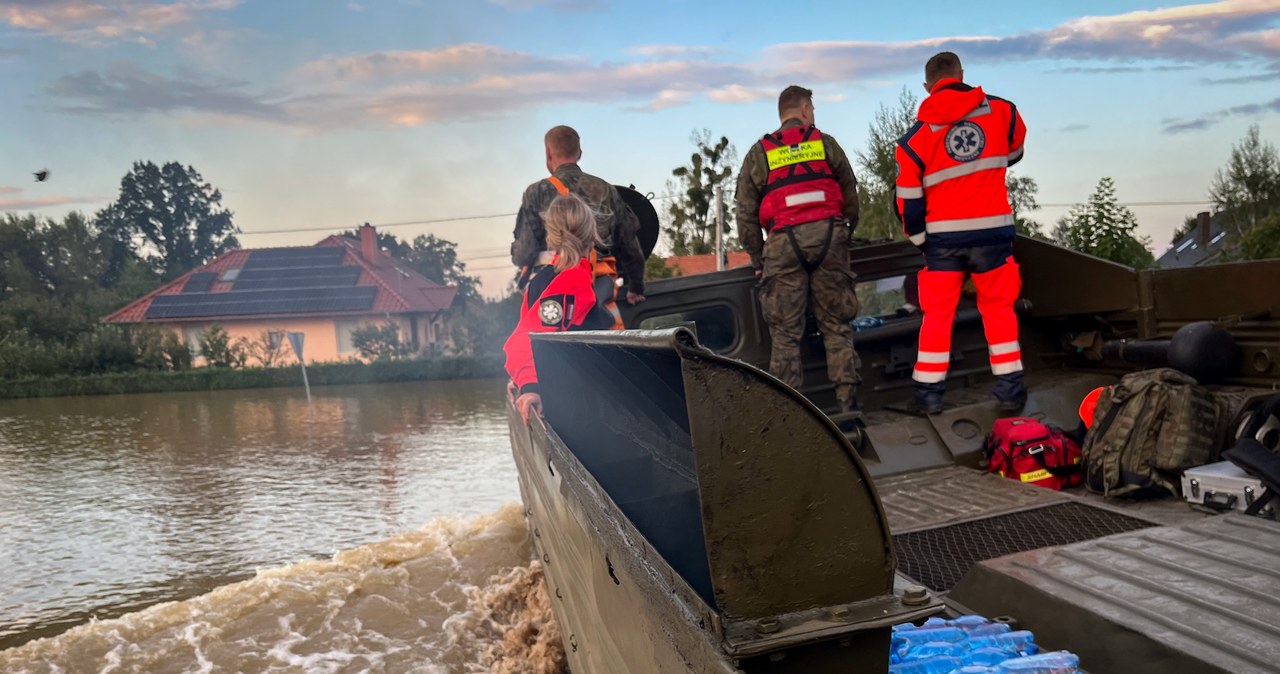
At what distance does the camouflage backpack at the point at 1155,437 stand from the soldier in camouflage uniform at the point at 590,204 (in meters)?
2.58

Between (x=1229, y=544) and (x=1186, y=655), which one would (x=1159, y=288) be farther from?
(x=1186, y=655)

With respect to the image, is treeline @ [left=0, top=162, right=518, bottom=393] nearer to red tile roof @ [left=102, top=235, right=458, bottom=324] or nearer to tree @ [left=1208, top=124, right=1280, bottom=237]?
red tile roof @ [left=102, top=235, right=458, bottom=324]

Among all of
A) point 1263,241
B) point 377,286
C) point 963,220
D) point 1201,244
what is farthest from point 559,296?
point 1201,244

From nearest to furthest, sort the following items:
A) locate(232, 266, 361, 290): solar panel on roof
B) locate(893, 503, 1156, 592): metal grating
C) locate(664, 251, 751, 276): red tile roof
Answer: locate(893, 503, 1156, 592): metal grating
locate(664, 251, 751, 276): red tile roof
locate(232, 266, 361, 290): solar panel on roof

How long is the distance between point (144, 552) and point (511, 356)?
5.34 m

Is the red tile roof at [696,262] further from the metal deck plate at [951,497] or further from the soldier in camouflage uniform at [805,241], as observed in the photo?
the metal deck plate at [951,497]

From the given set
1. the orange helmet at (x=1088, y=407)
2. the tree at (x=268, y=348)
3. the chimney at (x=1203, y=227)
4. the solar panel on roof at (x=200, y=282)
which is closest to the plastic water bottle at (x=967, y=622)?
the orange helmet at (x=1088, y=407)

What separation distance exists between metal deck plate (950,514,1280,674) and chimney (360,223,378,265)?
40301 mm

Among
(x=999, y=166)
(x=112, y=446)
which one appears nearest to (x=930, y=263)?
(x=999, y=166)

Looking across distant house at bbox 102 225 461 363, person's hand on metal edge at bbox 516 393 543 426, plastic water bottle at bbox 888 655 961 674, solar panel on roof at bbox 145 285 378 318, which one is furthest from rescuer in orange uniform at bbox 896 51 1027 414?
solar panel on roof at bbox 145 285 378 318

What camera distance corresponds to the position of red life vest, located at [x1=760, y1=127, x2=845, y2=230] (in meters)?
5.15

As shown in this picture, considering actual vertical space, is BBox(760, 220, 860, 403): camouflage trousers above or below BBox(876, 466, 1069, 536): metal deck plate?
above

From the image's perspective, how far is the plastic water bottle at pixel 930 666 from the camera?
1739mm

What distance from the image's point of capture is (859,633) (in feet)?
4.21
